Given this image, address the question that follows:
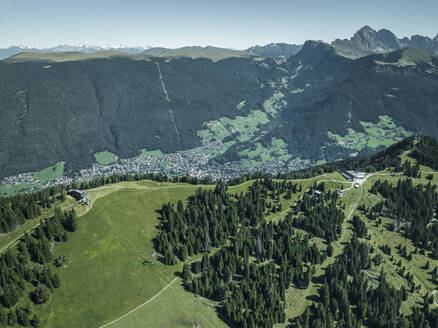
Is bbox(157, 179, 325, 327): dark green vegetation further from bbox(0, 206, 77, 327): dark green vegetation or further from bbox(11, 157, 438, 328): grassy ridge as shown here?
bbox(0, 206, 77, 327): dark green vegetation

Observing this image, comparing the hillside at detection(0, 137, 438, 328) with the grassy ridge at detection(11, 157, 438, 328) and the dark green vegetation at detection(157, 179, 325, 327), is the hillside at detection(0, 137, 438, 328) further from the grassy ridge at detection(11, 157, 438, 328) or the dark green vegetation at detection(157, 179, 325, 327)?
the dark green vegetation at detection(157, 179, 325, 327)

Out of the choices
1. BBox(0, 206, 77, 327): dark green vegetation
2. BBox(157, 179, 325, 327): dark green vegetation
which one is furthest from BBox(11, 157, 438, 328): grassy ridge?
BBox(157, 179, 325, 327): dark green vegetation


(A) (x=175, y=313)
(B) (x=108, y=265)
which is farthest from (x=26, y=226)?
(A) (x=175, y=313)

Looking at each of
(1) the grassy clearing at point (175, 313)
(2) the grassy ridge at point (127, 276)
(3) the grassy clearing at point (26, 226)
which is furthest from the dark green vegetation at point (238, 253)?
(3) the grassy clearing at point (26, 226)

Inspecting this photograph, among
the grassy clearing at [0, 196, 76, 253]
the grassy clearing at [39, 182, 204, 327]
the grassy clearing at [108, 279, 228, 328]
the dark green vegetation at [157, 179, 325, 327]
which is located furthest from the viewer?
the dark green vegetation at [157, 179, 325, 327]

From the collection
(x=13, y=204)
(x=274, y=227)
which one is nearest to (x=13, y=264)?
(x=13, y=204)

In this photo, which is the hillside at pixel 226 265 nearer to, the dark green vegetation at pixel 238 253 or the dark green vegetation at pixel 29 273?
the dark green vegetation at pixel 238 253

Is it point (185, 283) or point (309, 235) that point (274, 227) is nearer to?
point (309, 235)

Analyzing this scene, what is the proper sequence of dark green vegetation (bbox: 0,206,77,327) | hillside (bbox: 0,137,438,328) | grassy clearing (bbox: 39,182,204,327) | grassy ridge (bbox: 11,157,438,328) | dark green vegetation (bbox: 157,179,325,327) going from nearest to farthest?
dark green vegetation (bbox: 0,206,77,327), grassy clearing (bbox: 39,182,204,327), grassy ridge (bbox: 11,157,438,328), hillside (bbox: 0,137,438,328), dark green vegetation (bbox: 157,179,325,327)

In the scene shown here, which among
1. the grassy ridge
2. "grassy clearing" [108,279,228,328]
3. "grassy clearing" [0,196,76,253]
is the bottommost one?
"grassy clearing" [108,279,228,328]

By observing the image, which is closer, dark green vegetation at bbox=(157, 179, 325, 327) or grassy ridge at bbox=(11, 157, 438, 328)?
grassy ridge at bbox=(11, 157, 438, 328)

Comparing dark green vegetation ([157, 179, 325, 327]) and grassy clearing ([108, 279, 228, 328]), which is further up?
dark green vegetation ([157, 179, 325, 327])
